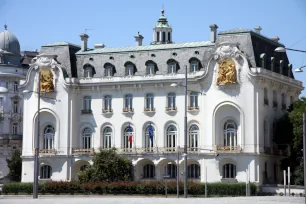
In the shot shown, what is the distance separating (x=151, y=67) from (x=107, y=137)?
9952 millimetres

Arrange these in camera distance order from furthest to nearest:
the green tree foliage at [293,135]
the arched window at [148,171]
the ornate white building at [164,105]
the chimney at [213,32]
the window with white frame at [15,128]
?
the window with white frame at [15,128], the chimney at [213,32], the arched window at [148,171], the ornate white building at [164,105], the green tree foliage at [293,135]

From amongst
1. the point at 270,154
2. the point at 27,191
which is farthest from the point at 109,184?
the point at 270,154

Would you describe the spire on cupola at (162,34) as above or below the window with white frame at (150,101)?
above

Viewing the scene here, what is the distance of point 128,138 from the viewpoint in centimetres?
10544

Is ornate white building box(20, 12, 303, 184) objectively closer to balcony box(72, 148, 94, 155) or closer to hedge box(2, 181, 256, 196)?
balcony box(72, 148, 94, 155)

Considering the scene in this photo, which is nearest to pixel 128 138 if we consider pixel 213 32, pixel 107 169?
pixel 107 169

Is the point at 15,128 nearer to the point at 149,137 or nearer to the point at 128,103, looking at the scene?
the point at 128,103

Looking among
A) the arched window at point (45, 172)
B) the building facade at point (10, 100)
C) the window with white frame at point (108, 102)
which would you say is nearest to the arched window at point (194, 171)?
the window with white frame at point (108, 102)

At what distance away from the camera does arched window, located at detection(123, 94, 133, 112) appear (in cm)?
10561

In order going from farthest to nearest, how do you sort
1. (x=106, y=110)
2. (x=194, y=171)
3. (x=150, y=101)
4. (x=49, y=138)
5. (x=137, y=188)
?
1. (x=49, y=138)
2. (x=106, y=110)
3. (x=150, y=101)
4. (x=194, y=171)
5. (x=137, y=188)

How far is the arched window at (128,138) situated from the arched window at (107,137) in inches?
74.5

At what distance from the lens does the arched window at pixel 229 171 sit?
321 ft

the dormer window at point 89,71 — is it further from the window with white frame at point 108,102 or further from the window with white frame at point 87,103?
the window with white frame at point 108,102

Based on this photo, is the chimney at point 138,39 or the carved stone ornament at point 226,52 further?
the chimney at point 138,39
